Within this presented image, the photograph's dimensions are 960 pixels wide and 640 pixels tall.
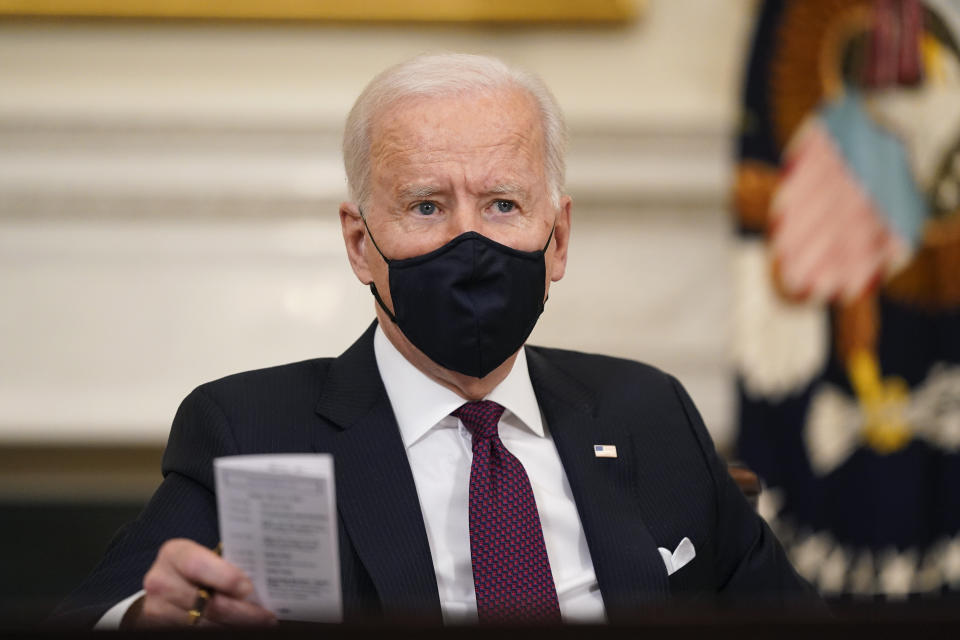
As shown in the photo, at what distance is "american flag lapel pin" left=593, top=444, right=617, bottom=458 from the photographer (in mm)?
2033

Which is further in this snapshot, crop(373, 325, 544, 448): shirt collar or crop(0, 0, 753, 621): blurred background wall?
crop(0, 0, 753, 621): blurred background wall

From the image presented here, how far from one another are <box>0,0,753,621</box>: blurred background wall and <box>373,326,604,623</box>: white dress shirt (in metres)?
1.68

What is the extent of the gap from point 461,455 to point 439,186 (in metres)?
0.48

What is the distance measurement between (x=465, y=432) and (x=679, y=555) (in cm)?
44

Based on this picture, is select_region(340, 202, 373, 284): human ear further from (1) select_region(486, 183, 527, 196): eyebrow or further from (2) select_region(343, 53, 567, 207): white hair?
(1) select_region(486, 183, 527, 196): eyebrow

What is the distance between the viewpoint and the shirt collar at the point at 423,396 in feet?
6.44

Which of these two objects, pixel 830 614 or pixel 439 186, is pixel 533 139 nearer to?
pixel 439 186

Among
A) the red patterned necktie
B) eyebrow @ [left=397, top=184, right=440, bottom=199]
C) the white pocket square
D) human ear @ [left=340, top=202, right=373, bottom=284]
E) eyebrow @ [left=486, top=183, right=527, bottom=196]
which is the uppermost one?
eyebrow @ [left=397, top=184, right=440, bottom=199]

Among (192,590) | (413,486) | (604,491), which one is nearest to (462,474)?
(413,486)

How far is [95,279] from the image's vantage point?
3.64m

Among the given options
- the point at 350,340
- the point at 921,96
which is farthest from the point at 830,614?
the point at 921,96

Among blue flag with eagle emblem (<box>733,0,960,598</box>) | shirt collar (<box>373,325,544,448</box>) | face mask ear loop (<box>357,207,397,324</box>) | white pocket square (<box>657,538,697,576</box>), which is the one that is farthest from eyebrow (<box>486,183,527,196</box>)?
blue flag with eagle emblem (<box>733,0,960,598</box>)

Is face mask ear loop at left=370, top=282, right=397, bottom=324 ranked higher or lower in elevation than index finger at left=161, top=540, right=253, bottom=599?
higher

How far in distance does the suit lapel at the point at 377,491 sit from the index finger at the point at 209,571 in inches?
13.4
